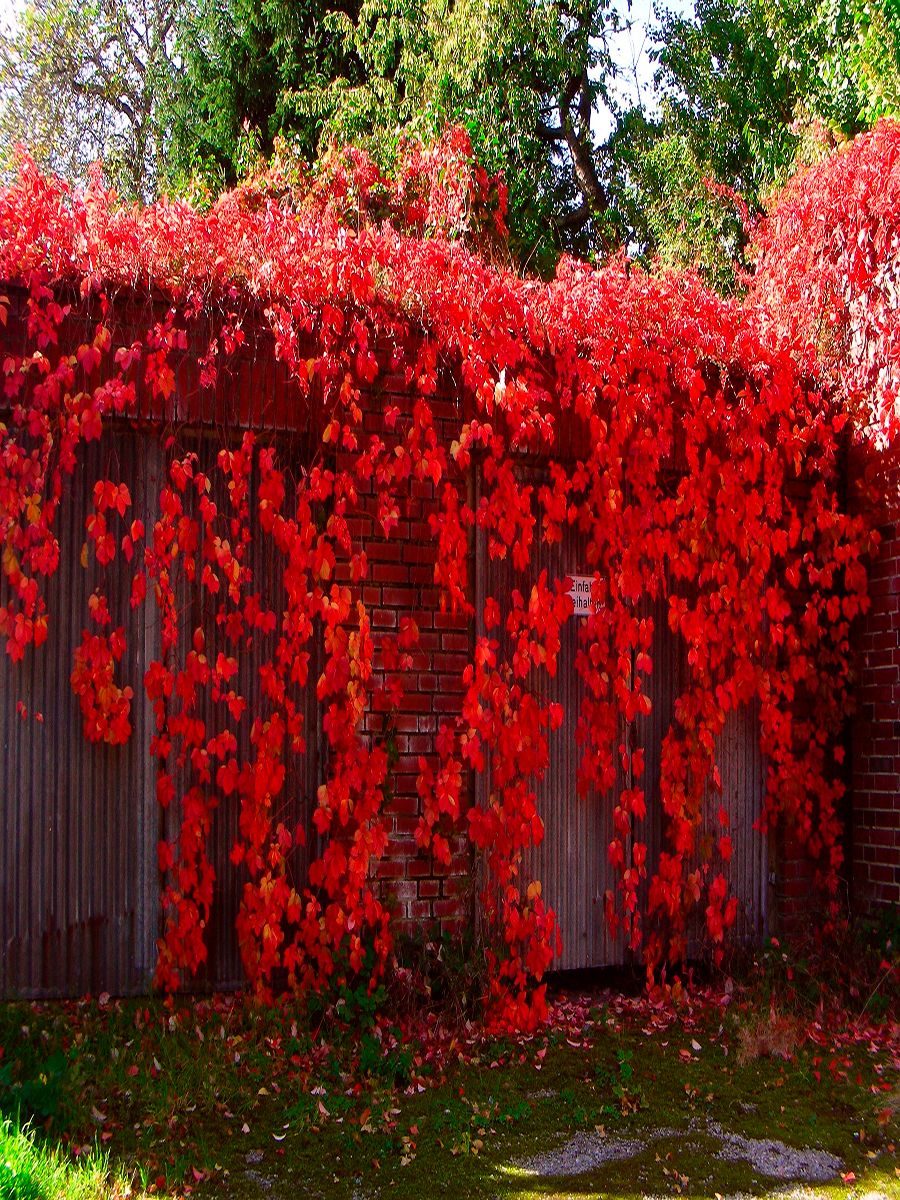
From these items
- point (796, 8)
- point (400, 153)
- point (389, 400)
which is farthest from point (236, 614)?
point (796, 8)

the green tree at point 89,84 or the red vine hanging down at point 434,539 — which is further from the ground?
the green tree at point 89,84

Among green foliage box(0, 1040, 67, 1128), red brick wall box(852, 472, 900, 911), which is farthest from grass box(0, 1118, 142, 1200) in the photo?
red brick wall box(852, 472, 900, 911)

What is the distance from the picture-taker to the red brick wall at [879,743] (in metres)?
5.45

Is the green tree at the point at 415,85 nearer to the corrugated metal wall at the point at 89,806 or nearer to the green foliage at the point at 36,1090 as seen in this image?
the corrugated metal wall at the point at 89,806

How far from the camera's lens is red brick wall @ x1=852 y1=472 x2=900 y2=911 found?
5.45 metres

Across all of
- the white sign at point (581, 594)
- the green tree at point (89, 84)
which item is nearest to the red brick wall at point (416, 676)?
the white sign at point (581, 594)

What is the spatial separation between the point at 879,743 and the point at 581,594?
1.79m

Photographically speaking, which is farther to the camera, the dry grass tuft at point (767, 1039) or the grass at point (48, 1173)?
the dry grass tuft at point (767, 1039)

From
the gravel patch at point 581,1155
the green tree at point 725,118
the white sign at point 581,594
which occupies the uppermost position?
the green tree at point 725,118

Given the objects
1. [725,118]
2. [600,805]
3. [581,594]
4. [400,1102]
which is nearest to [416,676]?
[581,594]

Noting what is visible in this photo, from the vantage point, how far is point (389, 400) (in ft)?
15.1

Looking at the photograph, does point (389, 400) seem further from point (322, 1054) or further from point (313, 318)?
point (322, 1054)

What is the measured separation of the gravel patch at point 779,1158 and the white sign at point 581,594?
2236mm

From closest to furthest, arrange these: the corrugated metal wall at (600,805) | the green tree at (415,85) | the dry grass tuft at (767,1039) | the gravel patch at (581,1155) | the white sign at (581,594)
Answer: the gravel patch at (581,1155)
the dry grass tuft at (767,1039)
the corrugated metal wall at (600,805)
the white sign at (581,594)
the green tree at (415,85)
